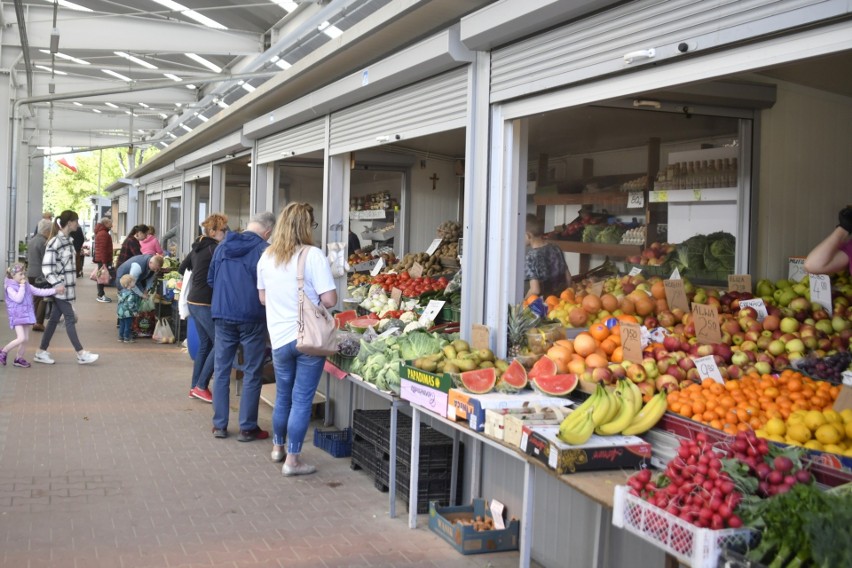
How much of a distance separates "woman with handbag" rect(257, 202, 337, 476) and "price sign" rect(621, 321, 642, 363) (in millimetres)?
1985

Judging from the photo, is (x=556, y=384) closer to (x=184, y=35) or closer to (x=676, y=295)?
(x=676, y=295)

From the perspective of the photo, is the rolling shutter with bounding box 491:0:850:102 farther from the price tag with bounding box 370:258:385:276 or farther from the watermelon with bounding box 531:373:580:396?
the price tag with bounding box 370:258:385:276

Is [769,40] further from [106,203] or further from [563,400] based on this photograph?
[106,203]

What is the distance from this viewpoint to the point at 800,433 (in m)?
3.75

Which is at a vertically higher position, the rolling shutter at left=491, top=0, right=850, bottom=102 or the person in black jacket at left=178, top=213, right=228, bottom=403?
the rolling shutter at left=491, top=0, right=850, bottom=102

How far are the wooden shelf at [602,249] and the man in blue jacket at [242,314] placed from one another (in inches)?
100

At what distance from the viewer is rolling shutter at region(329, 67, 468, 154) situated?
259 inches

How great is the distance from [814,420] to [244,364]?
16.0ft

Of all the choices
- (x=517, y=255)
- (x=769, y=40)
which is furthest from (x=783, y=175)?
(x=769, y=40)

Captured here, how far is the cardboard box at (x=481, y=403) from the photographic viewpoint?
189 inches

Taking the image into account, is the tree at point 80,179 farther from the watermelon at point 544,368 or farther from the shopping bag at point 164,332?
the watermelon at point 544,368

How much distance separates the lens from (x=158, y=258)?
13.6m

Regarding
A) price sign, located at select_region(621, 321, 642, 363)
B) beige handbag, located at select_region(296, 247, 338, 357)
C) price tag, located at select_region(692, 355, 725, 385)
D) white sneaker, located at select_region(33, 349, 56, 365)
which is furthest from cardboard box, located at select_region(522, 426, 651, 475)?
white sneaker, located at select_region(33, 349, 56, 365)

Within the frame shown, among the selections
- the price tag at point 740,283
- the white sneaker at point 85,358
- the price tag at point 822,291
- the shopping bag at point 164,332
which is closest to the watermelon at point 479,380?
the price tag at point 740,283
